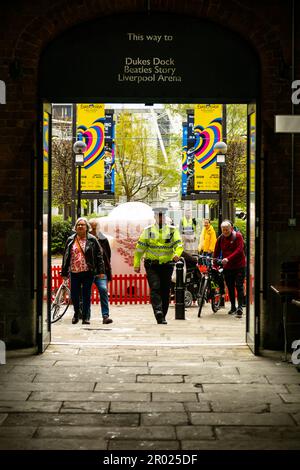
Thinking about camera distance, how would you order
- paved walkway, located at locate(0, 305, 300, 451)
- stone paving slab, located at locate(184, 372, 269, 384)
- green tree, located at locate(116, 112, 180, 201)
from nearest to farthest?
paved walkway, located at locate(0, 305, 300, 451) < stone paving slab, located at locate(184, 372, 269, 384) < green tree, located at locate(116, 112, 180, 201)

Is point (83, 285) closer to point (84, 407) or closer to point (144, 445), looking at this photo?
point (84, 407)

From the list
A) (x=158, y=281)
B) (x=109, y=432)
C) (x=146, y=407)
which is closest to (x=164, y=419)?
(x=146, y=407)

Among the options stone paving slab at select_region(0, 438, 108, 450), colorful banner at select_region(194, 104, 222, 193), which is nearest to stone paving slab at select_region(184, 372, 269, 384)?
stone paving slab at select_region(0, 438, 108, 450)

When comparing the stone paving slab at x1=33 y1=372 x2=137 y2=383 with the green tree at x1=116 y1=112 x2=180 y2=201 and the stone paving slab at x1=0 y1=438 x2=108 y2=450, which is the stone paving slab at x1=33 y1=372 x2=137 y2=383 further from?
the green tree at x1=116 y1=112 x2=180 y2=201

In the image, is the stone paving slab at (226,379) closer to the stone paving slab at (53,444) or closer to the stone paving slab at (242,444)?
the stone paving slab at (242,444)

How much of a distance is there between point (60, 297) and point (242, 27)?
Answer: 243 inches

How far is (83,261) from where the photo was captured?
12016 mm

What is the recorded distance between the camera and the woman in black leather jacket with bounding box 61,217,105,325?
12039mm

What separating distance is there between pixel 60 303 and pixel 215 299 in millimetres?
3075

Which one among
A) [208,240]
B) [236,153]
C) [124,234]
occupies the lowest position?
[208,240]

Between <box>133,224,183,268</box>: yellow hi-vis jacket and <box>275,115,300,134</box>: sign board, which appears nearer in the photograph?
<box>275,115,300,134</box>: sign board

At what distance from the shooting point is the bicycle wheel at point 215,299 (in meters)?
14.4

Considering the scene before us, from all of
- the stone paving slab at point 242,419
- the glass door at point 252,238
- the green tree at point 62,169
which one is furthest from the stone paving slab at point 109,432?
the green tree at point 62,169

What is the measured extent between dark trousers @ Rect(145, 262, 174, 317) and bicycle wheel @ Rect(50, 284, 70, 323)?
5.95 feet
